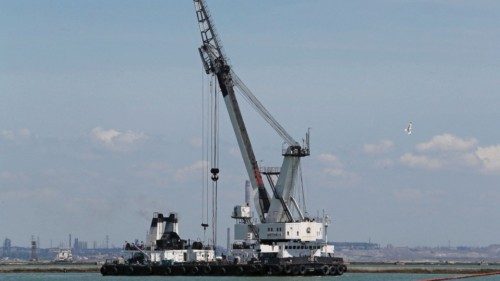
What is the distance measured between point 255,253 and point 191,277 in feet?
23.5

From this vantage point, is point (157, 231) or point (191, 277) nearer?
point (191, 277)

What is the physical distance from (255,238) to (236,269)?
19.0 ft

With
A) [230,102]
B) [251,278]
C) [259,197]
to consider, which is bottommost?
[251,278]

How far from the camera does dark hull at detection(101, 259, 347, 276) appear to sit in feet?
427

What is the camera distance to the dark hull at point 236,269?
130 meters

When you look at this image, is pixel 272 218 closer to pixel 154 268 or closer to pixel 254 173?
pixel 254 173

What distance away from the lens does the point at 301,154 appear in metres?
134

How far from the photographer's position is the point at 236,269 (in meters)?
132

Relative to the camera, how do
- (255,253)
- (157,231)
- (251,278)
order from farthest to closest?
1. (157,231)
2. (255,253)
3. (251,278)

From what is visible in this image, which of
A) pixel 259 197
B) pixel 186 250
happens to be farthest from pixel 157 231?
pixel 259 197

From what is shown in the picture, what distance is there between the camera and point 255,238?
136875 mm

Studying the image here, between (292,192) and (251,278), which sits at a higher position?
(292,192)

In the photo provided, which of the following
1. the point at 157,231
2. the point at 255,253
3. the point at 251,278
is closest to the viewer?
the point at 251,278

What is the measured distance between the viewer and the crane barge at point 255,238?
434 feet
